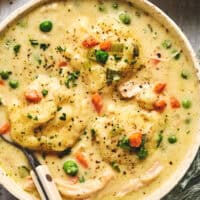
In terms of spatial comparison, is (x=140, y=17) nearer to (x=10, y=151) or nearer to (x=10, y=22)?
(x=10, y=22)

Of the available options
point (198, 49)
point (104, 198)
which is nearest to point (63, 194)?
point (104, 198)

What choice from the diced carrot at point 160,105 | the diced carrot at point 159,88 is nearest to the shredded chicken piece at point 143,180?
the diced carrot at point 160,105

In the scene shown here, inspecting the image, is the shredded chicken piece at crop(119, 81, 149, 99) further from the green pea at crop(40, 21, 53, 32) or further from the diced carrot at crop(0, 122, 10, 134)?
the diced carrot at crop(0, 122, 10, 134)

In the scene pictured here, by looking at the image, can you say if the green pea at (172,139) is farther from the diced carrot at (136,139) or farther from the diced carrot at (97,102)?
the diced carrot at (97,102)

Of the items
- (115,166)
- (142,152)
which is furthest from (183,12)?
(115,166)

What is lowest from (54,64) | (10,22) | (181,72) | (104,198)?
(104,198)

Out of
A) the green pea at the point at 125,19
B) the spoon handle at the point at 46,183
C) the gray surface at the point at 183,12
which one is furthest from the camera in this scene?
the gray surface at the point at 183,12

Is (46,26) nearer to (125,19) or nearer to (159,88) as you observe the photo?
(125,19)
